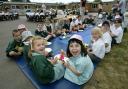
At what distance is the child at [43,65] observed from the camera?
155 inches

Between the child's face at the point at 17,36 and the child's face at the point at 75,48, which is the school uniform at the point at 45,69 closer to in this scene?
the child's face at the point at 75,48

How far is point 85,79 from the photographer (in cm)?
432

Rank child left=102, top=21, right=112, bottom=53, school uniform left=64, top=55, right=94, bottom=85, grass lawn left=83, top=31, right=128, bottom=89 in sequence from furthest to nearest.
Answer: child left=102, top=21, right=112, bottom=53 → grass lawn left=83, top=31, right=128, bottom=89 → school uniform left=64, top=55, right=94, bottom=85

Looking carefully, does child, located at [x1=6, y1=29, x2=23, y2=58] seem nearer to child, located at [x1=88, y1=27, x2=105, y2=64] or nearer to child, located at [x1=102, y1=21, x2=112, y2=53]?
child, located at [x1=88, y1=27, x2=105, y2=64]

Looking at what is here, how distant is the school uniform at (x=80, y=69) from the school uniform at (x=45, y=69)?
Result: 169 mm

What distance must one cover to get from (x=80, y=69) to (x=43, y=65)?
71cm

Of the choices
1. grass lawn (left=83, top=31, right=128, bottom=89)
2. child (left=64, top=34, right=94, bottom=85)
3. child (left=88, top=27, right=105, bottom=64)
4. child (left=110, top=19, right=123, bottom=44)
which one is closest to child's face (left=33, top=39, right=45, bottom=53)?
child (left=64, top=34, right=94, bottom=85)

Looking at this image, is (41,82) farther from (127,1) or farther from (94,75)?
(127,1)

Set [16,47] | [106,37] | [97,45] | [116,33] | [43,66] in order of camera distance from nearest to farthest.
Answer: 1. [43,66]
2. [97,45]
3. [106,37]
4. [16,47]
5. [116,33]

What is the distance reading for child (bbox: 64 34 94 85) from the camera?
3979 mm

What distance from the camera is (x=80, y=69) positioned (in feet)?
13.4

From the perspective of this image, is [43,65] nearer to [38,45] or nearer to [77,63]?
[38,45]

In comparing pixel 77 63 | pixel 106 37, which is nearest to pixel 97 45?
pixel 106 37

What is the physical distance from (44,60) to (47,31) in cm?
577
